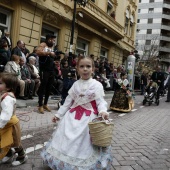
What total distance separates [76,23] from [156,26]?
2066 inches

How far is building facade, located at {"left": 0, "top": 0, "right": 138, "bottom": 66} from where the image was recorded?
11508 millimetres

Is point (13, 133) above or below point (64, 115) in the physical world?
below

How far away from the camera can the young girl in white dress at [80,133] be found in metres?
3.04

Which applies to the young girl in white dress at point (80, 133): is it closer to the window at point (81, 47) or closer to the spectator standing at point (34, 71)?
the spectator standing at point (34, 71)

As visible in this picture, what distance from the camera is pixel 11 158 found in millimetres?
3533

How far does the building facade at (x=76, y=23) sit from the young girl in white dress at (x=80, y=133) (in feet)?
28.2

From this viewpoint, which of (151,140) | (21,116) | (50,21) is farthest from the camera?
(50,21)

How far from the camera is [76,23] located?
15609 mm

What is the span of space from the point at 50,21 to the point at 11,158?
11.0 m

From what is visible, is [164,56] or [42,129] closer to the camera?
[42,129]

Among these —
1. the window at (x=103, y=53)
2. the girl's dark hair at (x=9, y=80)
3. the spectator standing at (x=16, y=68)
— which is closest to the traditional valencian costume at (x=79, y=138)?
the girl's dark hair at (x=9, y=80)

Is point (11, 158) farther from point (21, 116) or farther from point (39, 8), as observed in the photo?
point (39, 8)

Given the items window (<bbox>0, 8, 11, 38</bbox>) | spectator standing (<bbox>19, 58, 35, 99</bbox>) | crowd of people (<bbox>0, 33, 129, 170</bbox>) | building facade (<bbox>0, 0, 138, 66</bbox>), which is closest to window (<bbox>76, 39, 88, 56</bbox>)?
building facade (<bbox>0, 0, 138, 66</bbox>)

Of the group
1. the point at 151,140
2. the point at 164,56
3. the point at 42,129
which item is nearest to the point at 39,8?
the point at 42,129
